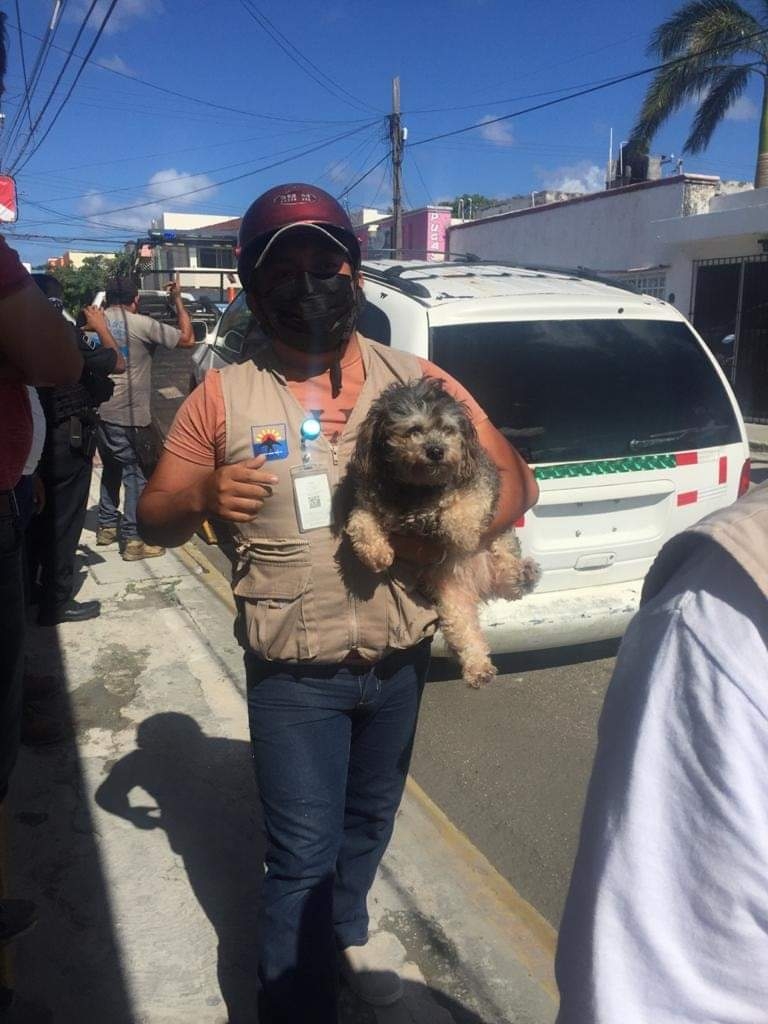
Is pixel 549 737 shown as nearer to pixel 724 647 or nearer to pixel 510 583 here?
pixel 510 583

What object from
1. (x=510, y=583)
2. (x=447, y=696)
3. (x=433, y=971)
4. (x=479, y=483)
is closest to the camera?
(x=479, y=483)

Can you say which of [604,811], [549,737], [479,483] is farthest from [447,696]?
[604,811]

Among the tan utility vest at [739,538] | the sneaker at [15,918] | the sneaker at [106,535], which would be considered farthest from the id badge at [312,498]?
the sneaker at [106,535]

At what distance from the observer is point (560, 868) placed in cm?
324

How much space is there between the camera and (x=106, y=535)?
709 cm

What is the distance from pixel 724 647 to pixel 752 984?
0.35 m

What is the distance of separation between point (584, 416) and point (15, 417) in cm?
274

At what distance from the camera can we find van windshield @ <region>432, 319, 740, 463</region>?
4020mm

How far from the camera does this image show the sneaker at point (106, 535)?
7.09 m

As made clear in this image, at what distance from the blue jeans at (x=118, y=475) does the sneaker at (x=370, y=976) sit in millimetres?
4727

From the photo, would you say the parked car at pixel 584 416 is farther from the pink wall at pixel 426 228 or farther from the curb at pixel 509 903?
the pink wall at pixel 426 228

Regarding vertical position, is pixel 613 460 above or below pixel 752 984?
above

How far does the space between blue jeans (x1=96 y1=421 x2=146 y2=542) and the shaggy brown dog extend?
4.82 metres

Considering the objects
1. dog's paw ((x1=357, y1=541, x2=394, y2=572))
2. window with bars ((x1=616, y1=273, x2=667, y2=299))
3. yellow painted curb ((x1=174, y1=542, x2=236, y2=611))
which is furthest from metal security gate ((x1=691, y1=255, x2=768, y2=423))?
dog's paw ((x1=357, y1=541, x2=394, y2=572))
